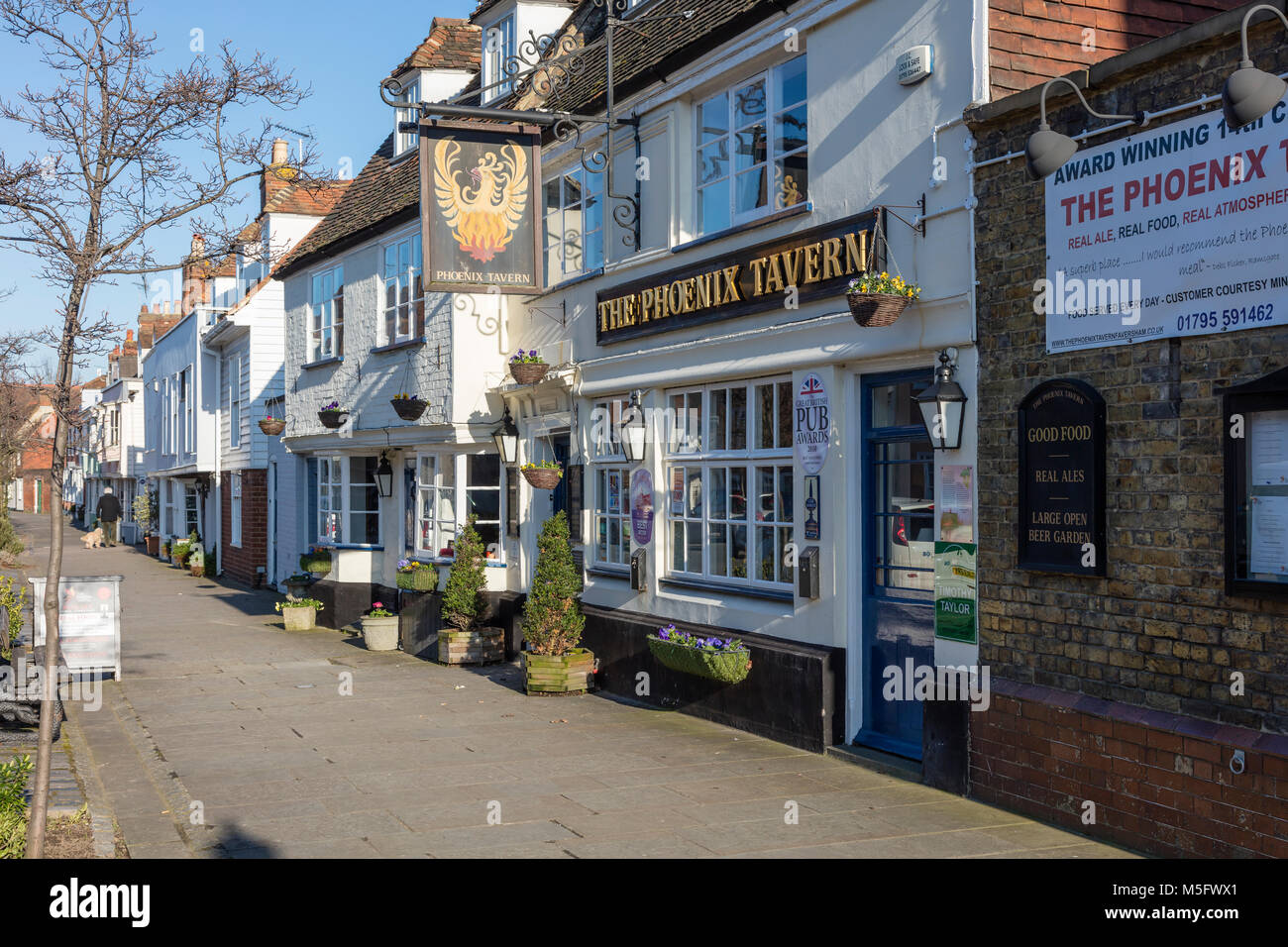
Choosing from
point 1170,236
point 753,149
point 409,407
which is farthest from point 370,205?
point 1170,236

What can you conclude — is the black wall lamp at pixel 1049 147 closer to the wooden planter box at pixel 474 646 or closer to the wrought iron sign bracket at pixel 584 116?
the wrought iron sign bracket at pixel 584 116

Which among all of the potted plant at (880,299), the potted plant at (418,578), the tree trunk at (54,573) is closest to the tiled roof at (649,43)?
the potted plant at (880,299)

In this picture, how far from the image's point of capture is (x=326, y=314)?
63.3 ft

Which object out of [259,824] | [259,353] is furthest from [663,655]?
[259,353]

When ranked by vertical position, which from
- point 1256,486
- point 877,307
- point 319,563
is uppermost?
point 877,307

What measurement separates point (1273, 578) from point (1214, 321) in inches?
53.1

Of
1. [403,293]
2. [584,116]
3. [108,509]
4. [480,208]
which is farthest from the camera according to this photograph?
[108,509]

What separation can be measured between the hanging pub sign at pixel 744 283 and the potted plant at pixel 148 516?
29.2 m

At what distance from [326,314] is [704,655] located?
37.5 feet

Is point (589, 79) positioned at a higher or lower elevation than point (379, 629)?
higher

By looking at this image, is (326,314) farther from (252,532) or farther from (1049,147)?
(1049,147)

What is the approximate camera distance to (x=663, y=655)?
35.0 ft

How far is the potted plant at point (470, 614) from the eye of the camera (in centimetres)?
1441

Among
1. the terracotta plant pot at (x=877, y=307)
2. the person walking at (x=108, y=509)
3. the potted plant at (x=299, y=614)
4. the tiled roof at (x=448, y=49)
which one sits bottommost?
the potted plant at (x=299, y=614)
